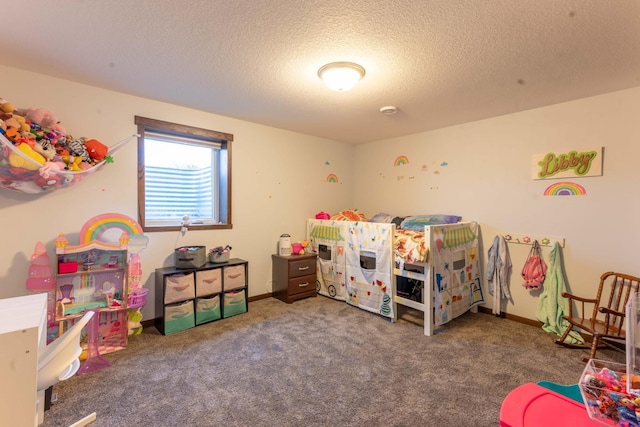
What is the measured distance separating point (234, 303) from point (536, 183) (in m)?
3.61

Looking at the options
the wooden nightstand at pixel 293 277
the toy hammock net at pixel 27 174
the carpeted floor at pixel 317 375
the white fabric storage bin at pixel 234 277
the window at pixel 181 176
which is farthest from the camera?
the wooden nightstand at pixel 293 277

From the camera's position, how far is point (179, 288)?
2.95 m

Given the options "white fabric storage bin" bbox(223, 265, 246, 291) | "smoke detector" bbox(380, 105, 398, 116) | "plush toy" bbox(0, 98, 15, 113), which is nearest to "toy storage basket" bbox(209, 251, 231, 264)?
"white fabric storage bin" bbox(223, 265, 246, 291)

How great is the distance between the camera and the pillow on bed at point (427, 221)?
11.9ft

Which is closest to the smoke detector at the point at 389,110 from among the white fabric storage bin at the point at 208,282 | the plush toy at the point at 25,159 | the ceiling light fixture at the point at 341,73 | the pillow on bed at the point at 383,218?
the ceiling light fixture at the point at 341,73

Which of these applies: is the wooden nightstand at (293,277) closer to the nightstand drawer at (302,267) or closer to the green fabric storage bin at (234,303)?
the nightstand drawer at (302,267)

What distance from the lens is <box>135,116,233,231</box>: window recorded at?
3129 mm

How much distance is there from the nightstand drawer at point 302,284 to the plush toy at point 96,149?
7.94 ft

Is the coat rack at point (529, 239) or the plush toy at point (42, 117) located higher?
the plush toy at point (42, 117)

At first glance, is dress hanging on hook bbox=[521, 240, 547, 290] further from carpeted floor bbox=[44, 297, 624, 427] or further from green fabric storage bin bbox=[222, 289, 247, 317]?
green fabric storage bin bbox=[222, 289, 247, 317]

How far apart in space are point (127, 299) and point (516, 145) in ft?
14.0

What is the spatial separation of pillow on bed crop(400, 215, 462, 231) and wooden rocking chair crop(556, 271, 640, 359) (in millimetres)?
1316

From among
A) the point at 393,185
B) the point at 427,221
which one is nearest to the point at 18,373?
the point at 427,221

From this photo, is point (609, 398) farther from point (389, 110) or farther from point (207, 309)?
point (207, 309)
